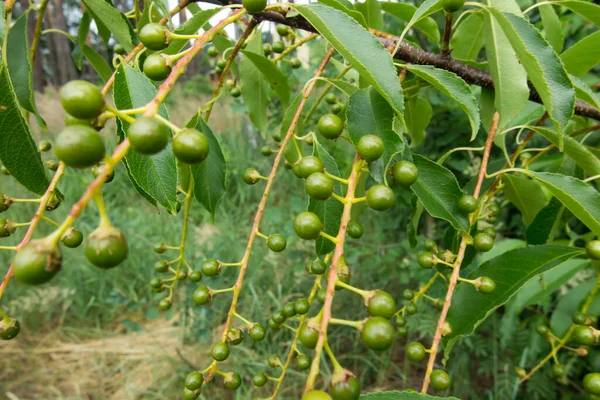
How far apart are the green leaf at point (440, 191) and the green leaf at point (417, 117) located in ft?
1.02

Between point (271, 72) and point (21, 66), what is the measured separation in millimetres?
468

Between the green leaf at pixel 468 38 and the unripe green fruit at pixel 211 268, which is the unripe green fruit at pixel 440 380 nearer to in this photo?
the unripe green fruit at pixel 211 268

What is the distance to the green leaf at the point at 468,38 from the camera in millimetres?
960

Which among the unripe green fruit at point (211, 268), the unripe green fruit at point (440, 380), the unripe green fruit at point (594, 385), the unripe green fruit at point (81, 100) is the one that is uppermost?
the unripe green fruit at point (81, 100)

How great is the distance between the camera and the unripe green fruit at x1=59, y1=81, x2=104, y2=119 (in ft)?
1.23

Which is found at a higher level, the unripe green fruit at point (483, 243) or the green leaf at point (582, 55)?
the green leaf at point (582, 55)

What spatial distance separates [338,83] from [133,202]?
3584mm

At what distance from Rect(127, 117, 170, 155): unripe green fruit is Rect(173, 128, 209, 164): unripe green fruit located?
27 millimetres

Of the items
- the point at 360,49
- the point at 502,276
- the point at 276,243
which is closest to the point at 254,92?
the point at 276,243

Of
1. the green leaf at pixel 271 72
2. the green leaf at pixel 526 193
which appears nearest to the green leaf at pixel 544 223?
the green leaf at pixel 526 193

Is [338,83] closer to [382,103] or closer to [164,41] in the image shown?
[382,103]

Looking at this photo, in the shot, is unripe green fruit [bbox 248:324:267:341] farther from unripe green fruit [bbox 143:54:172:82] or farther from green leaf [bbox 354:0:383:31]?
green leaf [bbox 354:0:383:31]

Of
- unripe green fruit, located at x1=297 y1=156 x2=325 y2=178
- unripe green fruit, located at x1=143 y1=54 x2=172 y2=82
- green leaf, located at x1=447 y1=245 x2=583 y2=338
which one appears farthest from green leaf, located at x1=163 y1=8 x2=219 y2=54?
green leaf, located at x1=447 y1=245 x2=583 y2=338

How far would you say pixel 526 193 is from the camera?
0.94m
